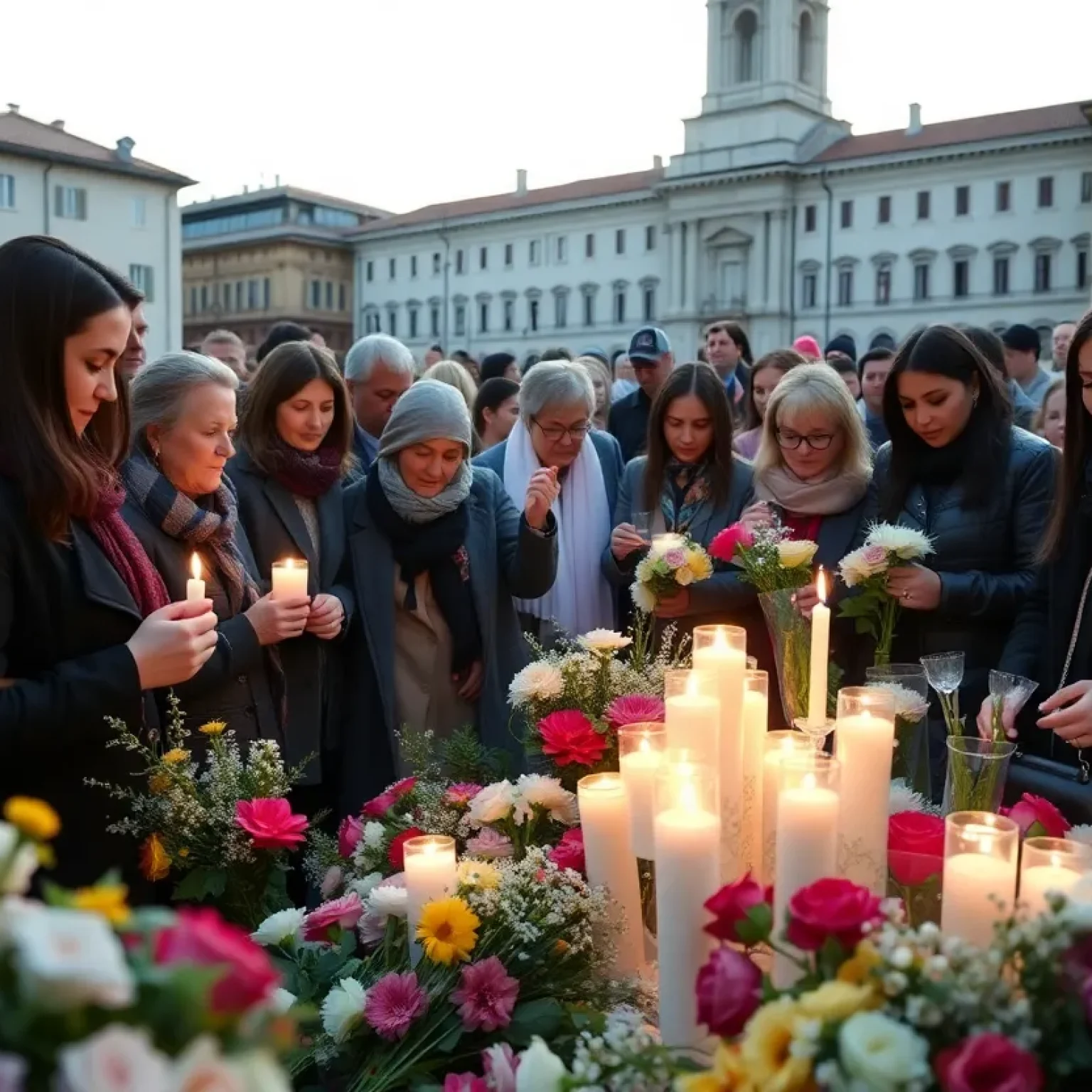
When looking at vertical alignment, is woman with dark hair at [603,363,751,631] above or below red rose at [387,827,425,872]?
above

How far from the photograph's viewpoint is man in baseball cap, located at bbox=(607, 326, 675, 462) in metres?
6.56

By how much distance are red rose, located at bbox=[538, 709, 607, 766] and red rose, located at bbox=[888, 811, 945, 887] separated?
0.59m

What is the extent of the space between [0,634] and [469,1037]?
111cm

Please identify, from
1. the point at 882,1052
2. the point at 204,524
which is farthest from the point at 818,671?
the point at 204,524

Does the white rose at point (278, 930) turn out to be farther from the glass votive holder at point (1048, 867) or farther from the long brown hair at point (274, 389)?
the long brown hair at point (274, 389)

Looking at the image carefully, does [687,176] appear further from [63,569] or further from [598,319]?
[63,569]

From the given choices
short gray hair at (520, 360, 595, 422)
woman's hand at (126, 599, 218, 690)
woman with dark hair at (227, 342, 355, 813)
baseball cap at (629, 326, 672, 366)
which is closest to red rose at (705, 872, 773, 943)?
woman's hand at (126, 599, 218, 690)

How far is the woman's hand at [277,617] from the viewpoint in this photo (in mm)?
2777

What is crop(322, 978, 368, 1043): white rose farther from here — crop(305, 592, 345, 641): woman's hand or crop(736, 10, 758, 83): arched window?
crop(736, 10, 758, 83): arched window

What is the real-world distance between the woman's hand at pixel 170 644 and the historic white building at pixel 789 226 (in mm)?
47277

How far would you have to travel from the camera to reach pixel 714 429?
161 inches

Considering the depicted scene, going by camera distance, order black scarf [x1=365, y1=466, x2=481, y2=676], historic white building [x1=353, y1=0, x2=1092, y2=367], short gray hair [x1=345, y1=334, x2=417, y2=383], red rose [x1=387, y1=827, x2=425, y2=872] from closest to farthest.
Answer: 1. red rose [x1=387, y1=827, x2=425, y2=872]
2. black scarf [x1=365, y1=466, x2=481, y2=676]
3. short gray hair [x1=345, y1=334, x2=417, y2=383]
4. historic white building [x1=353, y1=0, x2=1092, y2=367]

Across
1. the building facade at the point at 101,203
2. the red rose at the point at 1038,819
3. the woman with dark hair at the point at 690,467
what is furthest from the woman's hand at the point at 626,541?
the building facade at the point at 101,203

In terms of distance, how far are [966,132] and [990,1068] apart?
5273 cm
